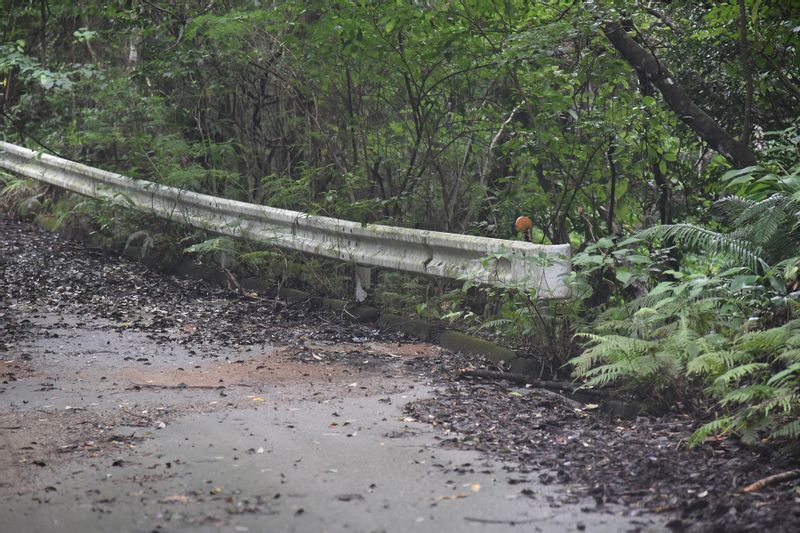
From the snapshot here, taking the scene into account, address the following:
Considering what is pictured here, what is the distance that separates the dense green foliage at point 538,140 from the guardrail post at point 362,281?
8.3 inches

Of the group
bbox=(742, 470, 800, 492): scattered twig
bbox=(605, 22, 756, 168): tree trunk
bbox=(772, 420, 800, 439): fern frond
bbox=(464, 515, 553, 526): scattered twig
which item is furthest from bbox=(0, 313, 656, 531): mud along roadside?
bbox=(605, 22, 756, 168): tree trunk

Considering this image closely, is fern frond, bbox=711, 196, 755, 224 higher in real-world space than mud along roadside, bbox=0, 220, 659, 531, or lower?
higher

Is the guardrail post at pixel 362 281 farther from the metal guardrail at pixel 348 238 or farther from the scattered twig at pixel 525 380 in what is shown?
the scattered twig at pixel 525 380

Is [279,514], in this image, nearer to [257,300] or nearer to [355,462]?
[355,462]

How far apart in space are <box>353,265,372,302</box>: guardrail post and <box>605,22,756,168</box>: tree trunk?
315 centimetres

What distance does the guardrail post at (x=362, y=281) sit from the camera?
9.53 m

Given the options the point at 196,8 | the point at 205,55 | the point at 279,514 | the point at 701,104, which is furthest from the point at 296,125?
the point at 279,514

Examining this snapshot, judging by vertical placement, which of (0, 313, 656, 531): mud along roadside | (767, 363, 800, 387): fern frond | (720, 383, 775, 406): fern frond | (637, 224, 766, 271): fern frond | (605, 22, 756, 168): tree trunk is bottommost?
(0, 313, 656, 531): mud along roadside

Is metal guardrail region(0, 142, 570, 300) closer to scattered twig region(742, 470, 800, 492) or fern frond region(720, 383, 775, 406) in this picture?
fern frond region(720, 383, 775, 406)

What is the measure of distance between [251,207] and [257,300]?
1.02 m

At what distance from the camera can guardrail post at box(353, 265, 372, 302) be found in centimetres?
953

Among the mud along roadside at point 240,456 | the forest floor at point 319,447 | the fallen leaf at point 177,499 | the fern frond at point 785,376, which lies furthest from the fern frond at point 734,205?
the fallen leaf at point 177,499

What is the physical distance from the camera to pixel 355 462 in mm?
4910

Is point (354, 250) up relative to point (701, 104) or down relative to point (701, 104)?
down
